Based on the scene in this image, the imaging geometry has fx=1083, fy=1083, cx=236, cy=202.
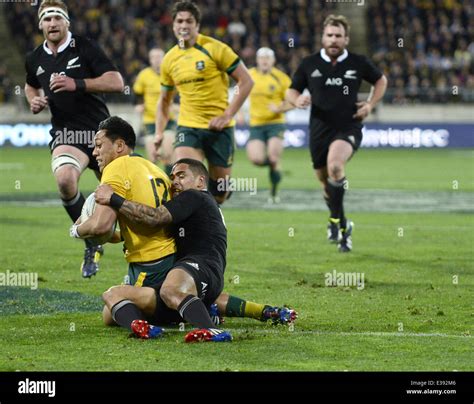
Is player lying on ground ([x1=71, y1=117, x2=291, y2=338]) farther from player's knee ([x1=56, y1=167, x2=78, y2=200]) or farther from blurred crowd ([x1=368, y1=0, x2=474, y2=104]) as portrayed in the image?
blurred crowd ([x1=368, y1=0, x2=474, y2=104])

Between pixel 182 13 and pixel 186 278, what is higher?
pixel 182 13

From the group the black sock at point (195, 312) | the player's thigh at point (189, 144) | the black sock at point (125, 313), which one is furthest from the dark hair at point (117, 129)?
the player's thigh at point (189, 144)

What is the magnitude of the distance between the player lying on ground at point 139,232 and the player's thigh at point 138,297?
0.03 ft

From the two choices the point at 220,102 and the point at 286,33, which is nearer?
the point at 220,102

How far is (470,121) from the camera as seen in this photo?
1474 inches

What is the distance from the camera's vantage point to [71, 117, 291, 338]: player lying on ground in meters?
7.81

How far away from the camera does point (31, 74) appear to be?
11484mm

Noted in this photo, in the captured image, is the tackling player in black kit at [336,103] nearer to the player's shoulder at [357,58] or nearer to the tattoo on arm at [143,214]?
the player's shoulder at [357,58]

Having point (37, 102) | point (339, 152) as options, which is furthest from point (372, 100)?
point (37, 102)

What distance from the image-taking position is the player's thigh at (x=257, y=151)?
2069 centimetres

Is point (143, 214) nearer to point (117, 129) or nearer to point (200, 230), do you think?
point (200, 230)
